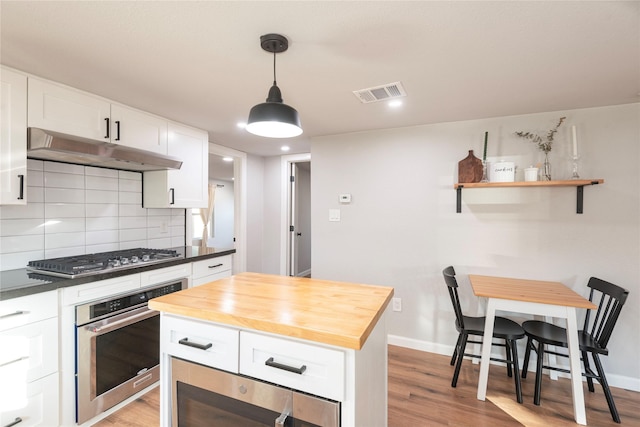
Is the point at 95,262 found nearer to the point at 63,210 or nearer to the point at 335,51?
the point at 63,210

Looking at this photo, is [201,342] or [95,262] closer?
[201,342]

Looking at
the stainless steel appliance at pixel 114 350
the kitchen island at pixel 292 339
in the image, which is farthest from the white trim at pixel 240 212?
the kitchen island at pixel 292 339

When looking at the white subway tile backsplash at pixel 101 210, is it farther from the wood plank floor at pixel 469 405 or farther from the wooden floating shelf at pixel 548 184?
the wooden floating shelf at pixel 548 184

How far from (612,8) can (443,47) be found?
652 millimetres

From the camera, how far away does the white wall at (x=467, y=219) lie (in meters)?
2.34

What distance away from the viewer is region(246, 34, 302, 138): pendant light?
1.34 metres

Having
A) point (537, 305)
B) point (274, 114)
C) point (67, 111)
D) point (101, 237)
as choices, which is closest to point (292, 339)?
point (274, 114)

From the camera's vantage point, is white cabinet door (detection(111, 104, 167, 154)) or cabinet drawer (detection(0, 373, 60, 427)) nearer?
cabinet drawer (detection(0, 373, 60, 427))

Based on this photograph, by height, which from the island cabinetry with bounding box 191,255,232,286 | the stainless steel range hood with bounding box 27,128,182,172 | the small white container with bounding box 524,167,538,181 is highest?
the stainless steel range hood with bounding box 27,128,182,172

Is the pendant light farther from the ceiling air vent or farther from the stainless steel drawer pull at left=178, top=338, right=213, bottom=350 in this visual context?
the stainless steel drawer pull at left=178, top=338, right=213, bottom=350

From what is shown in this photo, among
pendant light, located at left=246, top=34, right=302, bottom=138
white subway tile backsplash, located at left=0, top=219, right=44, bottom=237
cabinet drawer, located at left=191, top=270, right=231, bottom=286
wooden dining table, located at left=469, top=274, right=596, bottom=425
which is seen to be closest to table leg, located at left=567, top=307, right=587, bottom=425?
wooden dining table, located at left=469, top=274, right=596, bottom=425

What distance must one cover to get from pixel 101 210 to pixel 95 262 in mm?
609

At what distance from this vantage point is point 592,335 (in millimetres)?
2197

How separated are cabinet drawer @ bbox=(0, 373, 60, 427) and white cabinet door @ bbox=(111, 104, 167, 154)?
5.31 ft
